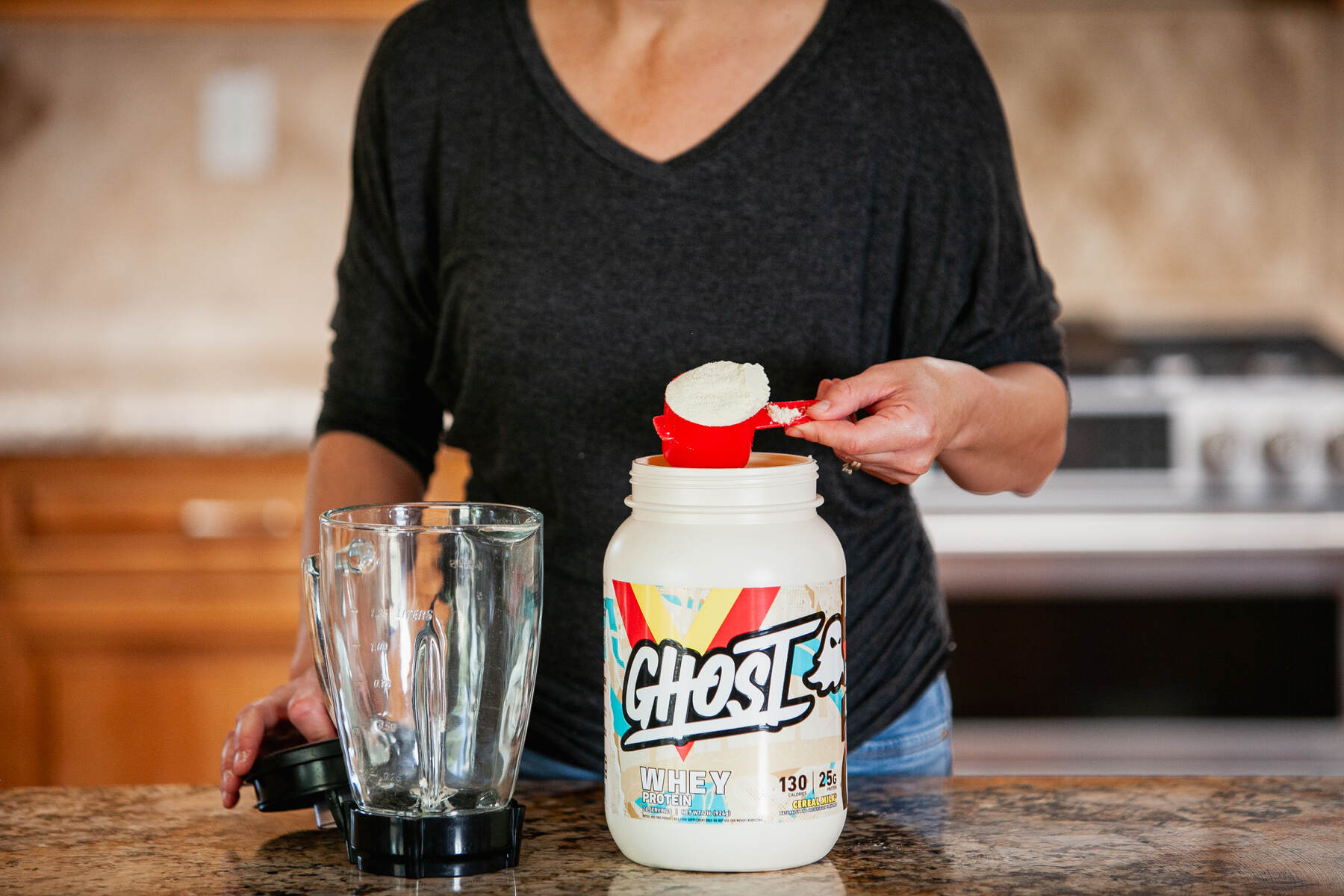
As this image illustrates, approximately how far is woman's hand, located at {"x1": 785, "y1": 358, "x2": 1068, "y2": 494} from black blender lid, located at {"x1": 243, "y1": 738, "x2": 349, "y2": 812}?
27cm

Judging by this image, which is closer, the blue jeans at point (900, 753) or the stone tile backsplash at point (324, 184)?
the blue jeans at point (900, 753)

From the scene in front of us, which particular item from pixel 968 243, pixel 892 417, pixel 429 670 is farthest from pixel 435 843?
pixel 968 243

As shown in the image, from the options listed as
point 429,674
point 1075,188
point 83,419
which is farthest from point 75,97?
point 429,674

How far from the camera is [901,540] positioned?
0.92m

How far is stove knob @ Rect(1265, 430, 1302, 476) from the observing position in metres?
1.92

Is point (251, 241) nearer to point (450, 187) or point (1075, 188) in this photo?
point (1075, 188)

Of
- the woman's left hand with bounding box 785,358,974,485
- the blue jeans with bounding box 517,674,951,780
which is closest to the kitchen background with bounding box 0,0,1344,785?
the blue jeans with bounding box 517,674,951,780

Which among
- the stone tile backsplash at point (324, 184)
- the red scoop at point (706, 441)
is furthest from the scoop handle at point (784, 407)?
the stone tile backsplash at point (324, 184)

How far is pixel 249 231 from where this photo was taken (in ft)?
8.29

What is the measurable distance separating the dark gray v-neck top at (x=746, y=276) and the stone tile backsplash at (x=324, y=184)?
1602 mm

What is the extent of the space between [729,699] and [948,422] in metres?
0.21

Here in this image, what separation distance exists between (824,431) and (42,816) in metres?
0.44

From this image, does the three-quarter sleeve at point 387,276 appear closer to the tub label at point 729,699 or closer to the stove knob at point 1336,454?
the tub label at point 729,699

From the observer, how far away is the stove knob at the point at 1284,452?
192 cm
